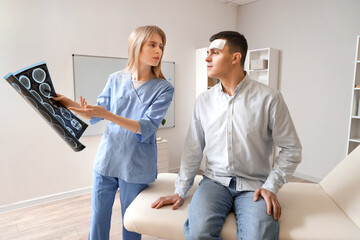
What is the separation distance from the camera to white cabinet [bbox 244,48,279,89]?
3.51 metres

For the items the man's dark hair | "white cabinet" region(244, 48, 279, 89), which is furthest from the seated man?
"white cabinet" region(244, 48, 279, 89)

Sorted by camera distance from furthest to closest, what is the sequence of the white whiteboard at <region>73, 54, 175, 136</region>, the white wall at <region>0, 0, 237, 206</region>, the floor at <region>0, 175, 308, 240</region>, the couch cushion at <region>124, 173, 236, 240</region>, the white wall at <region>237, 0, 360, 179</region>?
the white wall at <region>237, 0, 360, 179</region>, the white whiteboard at <region>73, 54, 175, 136</region>, the white wall at <region>0, 0, 237, 206</region>, the floor at <region>0, 175, 308, 240</region>, the couch cushion at <region>124, 173, 236, 240</region>

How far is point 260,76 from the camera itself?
381 centimetres

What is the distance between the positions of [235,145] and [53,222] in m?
1.78

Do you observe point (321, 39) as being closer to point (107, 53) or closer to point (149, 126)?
point (107, 53)

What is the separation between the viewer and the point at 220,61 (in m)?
1.32

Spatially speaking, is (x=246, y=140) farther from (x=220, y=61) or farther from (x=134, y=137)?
(x=134, y=137)

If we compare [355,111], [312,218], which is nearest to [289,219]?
[312,218]

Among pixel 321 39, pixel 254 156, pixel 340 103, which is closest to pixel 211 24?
pixel 321 39

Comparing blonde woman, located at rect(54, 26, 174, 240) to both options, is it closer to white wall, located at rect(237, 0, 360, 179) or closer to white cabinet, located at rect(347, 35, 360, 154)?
white cabinet, located at rect(347, 35, 360, 154)

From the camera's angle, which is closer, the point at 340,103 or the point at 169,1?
the point at 340,103

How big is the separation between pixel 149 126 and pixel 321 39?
9.14ft

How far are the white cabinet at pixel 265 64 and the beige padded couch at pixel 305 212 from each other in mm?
2257

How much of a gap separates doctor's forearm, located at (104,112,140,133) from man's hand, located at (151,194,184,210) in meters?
0.35
